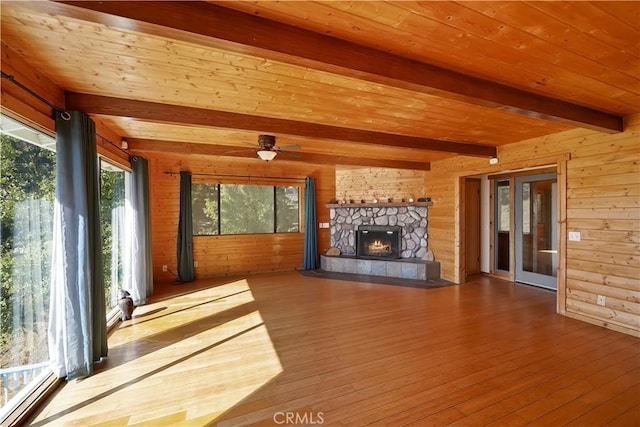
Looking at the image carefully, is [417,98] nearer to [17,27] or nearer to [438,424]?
[438,424]

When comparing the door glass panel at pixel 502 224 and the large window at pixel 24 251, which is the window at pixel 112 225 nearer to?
the large window at pixel 24 251

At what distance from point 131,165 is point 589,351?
20.4 feet

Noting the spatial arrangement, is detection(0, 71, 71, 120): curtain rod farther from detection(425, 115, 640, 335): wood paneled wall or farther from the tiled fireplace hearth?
detection(425, 115, 640, 335): wood paneled wall

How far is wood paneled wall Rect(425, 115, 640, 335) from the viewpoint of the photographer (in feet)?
10.5

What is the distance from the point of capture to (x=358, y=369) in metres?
2.52

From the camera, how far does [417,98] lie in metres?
2.66

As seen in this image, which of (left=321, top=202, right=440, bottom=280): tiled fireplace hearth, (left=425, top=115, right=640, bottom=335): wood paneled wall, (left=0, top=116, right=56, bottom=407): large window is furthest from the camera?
(left=321, top=202, right=440, bottom=280): tiled fireplace hearth

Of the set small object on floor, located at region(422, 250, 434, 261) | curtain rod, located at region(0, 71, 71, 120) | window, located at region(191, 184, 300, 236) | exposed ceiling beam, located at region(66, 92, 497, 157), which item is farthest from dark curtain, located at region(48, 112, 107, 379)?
small object on floor, located at region(422, 250, 434, 261)

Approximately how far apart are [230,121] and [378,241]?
4674mm

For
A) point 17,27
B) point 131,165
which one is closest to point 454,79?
point 17,27

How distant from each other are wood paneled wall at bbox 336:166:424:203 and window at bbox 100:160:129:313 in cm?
442

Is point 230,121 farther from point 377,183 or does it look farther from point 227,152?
point 377,183

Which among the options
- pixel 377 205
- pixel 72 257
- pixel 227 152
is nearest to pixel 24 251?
pixel 72 257

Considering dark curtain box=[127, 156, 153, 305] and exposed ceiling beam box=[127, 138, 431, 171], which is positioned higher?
exposed ceiling beam box=[127, 138, 431, 171]
